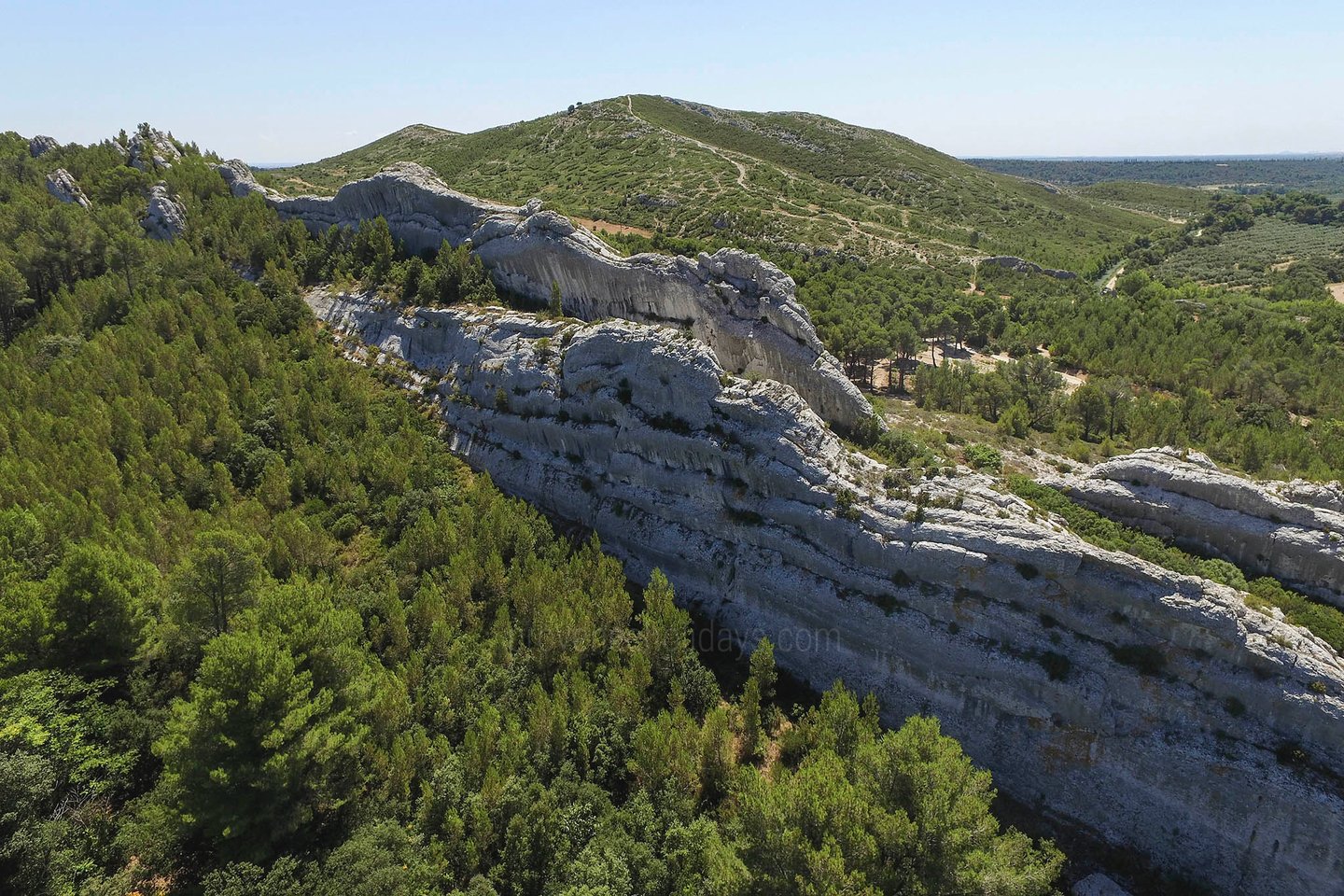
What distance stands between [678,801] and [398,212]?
5543 centimetres

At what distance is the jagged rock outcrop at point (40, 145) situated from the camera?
79.3 meters

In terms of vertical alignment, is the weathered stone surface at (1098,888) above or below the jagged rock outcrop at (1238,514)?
below

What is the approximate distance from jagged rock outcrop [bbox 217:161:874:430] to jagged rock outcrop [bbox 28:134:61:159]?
57.2 m

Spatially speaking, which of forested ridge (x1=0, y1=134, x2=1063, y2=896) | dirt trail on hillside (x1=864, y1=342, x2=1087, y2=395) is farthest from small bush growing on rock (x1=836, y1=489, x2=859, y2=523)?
dirt trail on hillside (x1=864, y1=342, x2=1087, y2=395)

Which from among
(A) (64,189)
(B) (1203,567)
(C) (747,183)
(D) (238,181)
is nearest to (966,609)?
(B) (1203,567)

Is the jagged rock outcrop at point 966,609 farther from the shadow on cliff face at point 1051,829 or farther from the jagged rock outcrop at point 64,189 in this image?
the jagged rock outcrop at point 64,189

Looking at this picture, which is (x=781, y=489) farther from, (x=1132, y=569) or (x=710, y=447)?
(x=1132, y=569)

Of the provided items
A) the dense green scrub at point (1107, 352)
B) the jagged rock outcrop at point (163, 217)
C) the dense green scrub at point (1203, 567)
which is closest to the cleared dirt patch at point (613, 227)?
the dense green scrub at point (1107, 352)

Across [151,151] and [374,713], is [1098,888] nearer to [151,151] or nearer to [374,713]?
[374,713]

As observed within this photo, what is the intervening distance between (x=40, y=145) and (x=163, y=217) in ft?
135

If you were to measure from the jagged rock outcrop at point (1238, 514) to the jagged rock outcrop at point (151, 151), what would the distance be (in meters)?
98.1

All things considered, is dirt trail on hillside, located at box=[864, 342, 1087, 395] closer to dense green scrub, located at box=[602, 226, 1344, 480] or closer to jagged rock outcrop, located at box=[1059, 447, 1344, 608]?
dense green scrub, located at box=[602, 226, 1344, 480]

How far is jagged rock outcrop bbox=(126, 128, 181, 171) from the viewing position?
7094cm

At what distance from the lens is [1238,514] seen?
2539 cm
